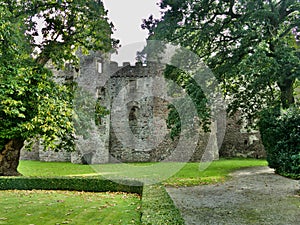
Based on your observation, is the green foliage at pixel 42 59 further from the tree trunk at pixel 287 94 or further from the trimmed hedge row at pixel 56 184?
the tree trunk at pixel 287 94

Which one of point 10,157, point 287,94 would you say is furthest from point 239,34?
point 10,157

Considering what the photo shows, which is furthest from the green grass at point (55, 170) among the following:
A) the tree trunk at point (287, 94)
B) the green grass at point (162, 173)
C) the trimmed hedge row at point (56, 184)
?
the tree trunk at point (287, 94)

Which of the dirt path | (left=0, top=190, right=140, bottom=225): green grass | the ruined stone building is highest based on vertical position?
the ruined stone building

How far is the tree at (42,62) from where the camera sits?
9664mm

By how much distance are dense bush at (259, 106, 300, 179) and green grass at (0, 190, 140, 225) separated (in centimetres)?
674

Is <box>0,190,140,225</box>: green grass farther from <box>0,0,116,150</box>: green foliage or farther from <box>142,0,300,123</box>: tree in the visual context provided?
<box>142,0,300,123</box>: tree

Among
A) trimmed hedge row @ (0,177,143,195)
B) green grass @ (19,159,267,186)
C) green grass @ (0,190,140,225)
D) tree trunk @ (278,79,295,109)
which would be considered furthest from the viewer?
tree trunk @ (278,79,295,109)

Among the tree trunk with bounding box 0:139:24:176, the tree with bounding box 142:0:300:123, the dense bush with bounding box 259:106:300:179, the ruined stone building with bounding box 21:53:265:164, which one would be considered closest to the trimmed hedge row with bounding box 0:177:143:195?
the tree trunk with bounding box 0:139:24:176

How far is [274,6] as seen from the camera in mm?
12664

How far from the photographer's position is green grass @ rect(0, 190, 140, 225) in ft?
20.4

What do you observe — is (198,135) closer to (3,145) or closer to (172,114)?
(172,114)

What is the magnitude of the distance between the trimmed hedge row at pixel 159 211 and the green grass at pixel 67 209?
1.67ft

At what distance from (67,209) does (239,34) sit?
8852mm

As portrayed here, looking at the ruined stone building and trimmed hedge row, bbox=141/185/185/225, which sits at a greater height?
the ruined stone building
